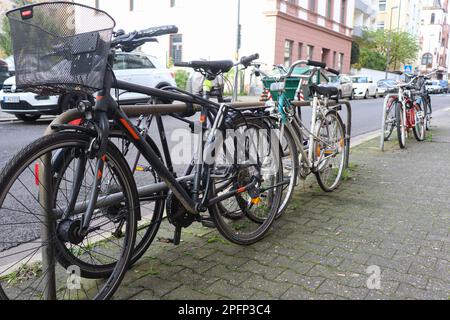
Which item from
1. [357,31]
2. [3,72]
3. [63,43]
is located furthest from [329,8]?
[63,43]

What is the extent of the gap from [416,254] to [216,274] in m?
1.43

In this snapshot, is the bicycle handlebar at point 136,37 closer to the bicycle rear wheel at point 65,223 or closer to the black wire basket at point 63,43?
the black wire basket at point 63,43

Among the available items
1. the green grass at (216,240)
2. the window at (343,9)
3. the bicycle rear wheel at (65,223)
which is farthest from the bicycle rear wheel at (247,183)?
the window at (343,9)

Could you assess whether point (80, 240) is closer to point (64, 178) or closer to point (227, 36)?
point (64, 178)

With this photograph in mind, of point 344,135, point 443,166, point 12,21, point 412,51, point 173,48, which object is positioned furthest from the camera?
point 412,51

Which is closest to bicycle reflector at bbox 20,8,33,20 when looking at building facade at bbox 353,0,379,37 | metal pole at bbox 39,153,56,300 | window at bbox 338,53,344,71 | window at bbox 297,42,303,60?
metal pole at bbox 39,153,56,300

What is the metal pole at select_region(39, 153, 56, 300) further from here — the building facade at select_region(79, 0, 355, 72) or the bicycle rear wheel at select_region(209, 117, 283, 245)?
the building facade at select_region(79, 0, 355, 72)

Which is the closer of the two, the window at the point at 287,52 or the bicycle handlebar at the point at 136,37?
the bicycle handlebar at the point at 136,37

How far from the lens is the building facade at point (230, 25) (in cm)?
2888

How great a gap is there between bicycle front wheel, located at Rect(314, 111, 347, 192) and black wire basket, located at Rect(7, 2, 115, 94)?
2889 mm

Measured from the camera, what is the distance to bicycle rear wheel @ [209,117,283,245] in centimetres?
333

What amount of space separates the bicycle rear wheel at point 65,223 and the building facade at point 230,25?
83.0ft

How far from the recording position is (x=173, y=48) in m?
31.9

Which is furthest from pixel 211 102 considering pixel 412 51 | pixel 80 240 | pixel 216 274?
pixel 412 51
